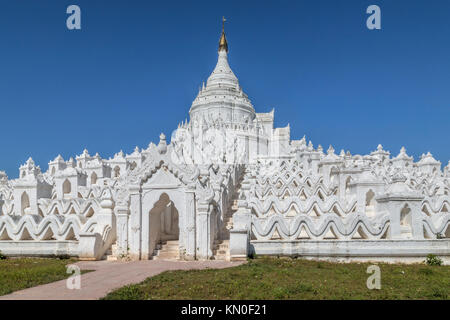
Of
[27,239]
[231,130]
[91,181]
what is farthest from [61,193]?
[231,130]

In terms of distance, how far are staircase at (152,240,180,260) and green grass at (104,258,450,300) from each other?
362 centimetres

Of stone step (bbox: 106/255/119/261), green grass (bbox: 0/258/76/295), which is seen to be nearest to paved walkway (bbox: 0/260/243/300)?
green grass (bbox: 0/258/76/295)

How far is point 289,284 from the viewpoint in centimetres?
844

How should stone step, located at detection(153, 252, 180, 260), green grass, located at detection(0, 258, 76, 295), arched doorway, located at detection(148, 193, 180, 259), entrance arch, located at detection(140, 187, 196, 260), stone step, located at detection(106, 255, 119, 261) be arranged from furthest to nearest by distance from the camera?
1. arched doorway, located at detection(148, 193, 180, 259)
2. stone step, located at detection(153, 252, 180, 260)
3. stone step, located at detection(106, 255, 119, 261)
4. entrance arch, located at detection(140, 187, 196, 260)
5. green grass, located at detection(0, 258, 76, 295)

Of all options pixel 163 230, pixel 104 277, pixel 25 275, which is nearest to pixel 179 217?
pixel 163 230

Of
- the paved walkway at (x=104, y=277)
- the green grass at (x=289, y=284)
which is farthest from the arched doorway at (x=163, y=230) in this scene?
the green grass at (x=289, y=284)

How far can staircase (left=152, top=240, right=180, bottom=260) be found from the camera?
1363 centimetres

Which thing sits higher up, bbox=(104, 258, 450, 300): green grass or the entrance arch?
the entrance arch

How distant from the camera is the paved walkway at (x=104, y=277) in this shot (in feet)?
25.0

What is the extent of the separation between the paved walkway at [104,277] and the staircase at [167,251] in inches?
28.3

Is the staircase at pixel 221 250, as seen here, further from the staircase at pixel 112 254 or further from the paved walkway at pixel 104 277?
the staircase at pixel 112 254

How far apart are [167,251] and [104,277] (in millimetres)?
4407

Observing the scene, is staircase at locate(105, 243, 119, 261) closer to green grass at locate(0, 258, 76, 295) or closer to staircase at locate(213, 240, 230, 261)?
green grass at locate(0, 258, 76, 295)
